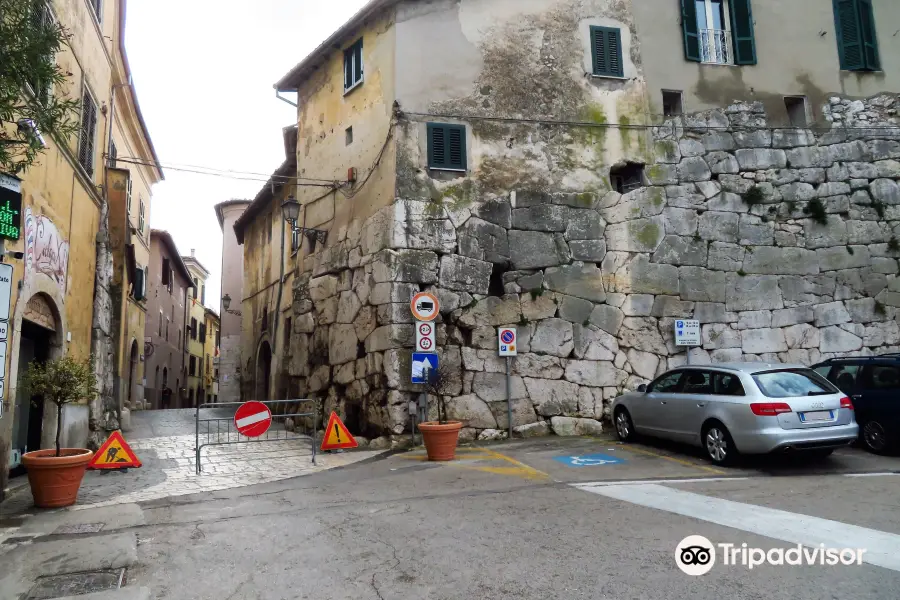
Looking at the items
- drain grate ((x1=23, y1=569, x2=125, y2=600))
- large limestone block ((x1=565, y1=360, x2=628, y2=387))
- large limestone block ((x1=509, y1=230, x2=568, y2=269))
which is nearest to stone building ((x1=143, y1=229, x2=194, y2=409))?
large limestone block ((x1=509, y1=230, x2=568, y2=269))

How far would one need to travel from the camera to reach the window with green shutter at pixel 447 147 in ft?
42.0

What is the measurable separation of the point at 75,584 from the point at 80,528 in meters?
1.90

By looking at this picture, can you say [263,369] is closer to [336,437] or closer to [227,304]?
[227,304]

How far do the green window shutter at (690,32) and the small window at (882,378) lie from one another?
8026mm

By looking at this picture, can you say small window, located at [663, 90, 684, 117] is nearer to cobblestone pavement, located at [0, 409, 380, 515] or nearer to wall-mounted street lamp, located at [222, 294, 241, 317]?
cobblestone pavement, located at [0, 409, 380, 515]

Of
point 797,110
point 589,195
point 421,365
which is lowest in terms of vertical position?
point 421,365

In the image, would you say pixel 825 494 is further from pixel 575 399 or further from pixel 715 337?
pixel 715 337

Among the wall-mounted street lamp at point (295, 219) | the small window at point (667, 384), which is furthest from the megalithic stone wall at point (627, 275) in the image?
the small window at point (667, 384)

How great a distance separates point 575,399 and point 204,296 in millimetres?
42471

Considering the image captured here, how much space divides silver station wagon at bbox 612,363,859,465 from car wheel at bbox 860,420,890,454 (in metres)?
0.82

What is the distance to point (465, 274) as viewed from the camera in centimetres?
1255

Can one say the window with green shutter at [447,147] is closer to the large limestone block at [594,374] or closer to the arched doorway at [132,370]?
the large limestone block at [594,374]

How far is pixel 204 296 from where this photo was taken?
162 feet

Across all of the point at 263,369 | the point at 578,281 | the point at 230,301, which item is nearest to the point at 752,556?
the point at 578,281
